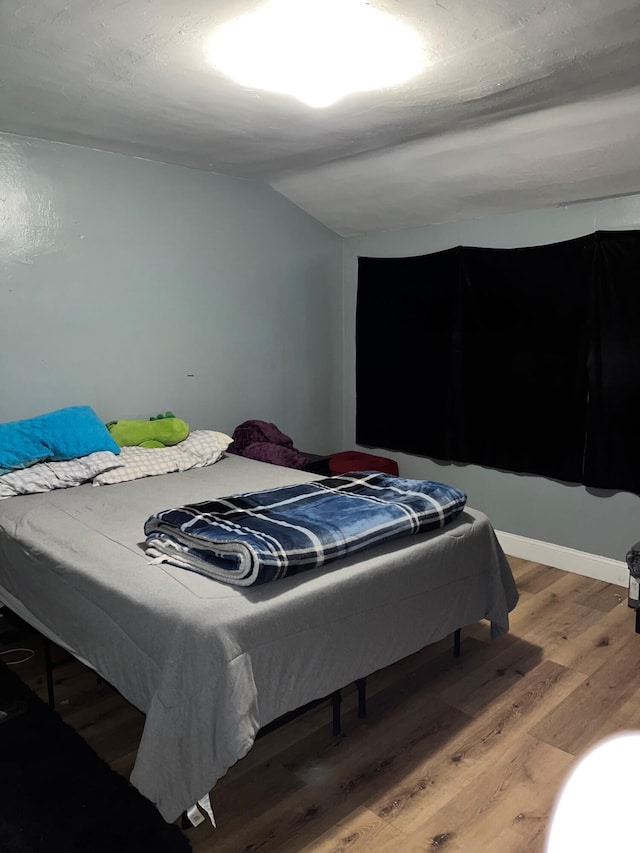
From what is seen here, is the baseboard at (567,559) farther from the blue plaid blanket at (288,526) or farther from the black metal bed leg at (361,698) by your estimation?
the black metal bed leg at (361,698)

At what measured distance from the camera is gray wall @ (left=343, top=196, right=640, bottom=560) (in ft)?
11.3

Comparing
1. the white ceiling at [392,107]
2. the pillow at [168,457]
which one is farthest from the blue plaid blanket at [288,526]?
the white ceiling at [392,107]

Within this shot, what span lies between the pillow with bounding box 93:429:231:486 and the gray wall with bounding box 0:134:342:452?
1.26 feet

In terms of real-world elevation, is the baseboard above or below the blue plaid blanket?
below

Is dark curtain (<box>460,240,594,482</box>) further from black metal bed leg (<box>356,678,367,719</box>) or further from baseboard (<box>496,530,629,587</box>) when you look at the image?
black metal bed leg (<box>356,678,367,719</box>)

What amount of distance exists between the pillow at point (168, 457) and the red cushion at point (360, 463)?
885 mm

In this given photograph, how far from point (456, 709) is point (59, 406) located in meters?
2.51

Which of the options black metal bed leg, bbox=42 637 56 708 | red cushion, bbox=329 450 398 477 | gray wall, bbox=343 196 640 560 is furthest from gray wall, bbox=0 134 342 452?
black metal bed leg, bbox=42 637 56 708

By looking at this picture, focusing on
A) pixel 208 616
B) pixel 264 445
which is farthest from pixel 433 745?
pixel 264 445

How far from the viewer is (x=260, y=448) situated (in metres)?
3.89

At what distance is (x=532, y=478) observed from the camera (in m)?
3.84

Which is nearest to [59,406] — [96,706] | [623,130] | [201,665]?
[96,706]

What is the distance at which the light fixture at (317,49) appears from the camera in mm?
1976

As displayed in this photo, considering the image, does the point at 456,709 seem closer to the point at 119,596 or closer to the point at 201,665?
the point at 201,665
